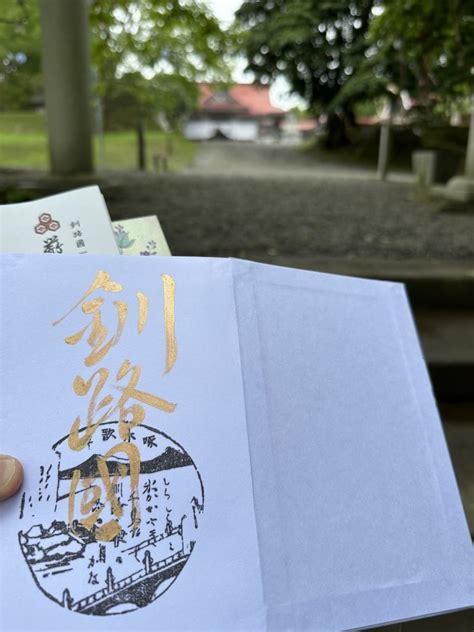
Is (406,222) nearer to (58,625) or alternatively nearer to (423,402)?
(423,402)

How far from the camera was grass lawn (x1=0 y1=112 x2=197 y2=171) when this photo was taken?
440 inches

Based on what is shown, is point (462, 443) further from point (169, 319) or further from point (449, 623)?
point (169, 319)

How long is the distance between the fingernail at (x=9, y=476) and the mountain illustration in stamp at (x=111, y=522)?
0.01m

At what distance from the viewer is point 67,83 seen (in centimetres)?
452

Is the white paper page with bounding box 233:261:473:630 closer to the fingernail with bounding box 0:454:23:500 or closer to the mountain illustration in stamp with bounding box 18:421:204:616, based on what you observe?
the mountain illustration in stamp with bounding box 18:421:204:616

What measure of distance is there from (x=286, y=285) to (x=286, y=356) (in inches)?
2.9

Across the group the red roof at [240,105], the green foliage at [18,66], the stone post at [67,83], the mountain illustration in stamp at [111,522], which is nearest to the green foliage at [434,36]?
the stone post at [67,83]

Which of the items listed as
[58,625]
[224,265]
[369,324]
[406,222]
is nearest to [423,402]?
[369,324]

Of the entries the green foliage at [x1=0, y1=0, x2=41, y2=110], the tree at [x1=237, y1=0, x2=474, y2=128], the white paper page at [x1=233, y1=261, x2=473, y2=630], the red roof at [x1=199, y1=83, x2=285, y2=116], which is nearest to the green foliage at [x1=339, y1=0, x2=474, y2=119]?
the tree at [x1=237, y1=0, x2=474, y2=128]

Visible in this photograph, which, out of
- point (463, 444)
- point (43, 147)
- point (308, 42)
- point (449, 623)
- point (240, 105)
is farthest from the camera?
point (240, 105)

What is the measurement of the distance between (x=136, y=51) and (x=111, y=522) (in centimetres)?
913

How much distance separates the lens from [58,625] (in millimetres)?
383

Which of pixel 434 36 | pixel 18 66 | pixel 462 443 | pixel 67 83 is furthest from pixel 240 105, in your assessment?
pixel 462 443

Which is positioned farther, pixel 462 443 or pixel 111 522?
pixel 462 443
